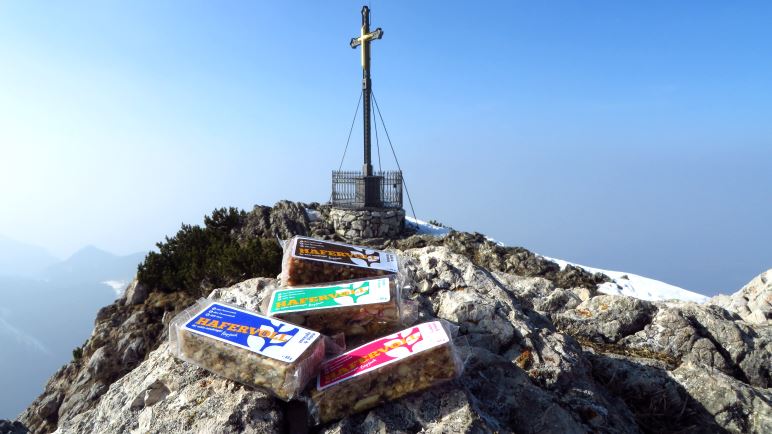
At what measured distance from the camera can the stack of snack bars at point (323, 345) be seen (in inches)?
80.2

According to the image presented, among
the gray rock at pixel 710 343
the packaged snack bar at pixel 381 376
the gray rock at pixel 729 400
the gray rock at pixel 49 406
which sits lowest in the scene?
the gray rock at pixel 49 406

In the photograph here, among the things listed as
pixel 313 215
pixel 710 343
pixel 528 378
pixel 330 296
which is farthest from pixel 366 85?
pixel 528 378

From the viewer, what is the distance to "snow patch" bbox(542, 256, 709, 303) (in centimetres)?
1330

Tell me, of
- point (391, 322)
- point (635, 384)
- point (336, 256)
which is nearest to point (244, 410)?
point (391, 322)

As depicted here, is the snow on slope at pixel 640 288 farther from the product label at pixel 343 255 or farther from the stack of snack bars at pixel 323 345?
the stack of snack bars at pixel 323 345

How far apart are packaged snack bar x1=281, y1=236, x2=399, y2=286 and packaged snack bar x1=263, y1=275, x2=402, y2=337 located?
0.35 metres

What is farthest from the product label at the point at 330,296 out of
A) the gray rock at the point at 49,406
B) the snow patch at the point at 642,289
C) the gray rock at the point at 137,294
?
the snow patch at the point at 642,289

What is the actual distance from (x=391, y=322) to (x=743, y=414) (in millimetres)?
2486

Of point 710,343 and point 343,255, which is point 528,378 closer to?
point 343,255

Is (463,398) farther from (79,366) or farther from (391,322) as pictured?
(79,366)

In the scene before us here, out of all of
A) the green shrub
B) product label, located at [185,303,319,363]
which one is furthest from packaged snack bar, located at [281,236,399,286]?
the green shrub

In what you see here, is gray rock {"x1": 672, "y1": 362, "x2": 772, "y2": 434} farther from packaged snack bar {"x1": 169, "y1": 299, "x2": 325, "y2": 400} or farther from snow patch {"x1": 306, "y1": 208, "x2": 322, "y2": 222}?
snow patch {"x1": 306, "y1": 208, "x2": 322, "y2": 222}

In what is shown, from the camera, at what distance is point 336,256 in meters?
3.07

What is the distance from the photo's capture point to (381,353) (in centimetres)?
214
